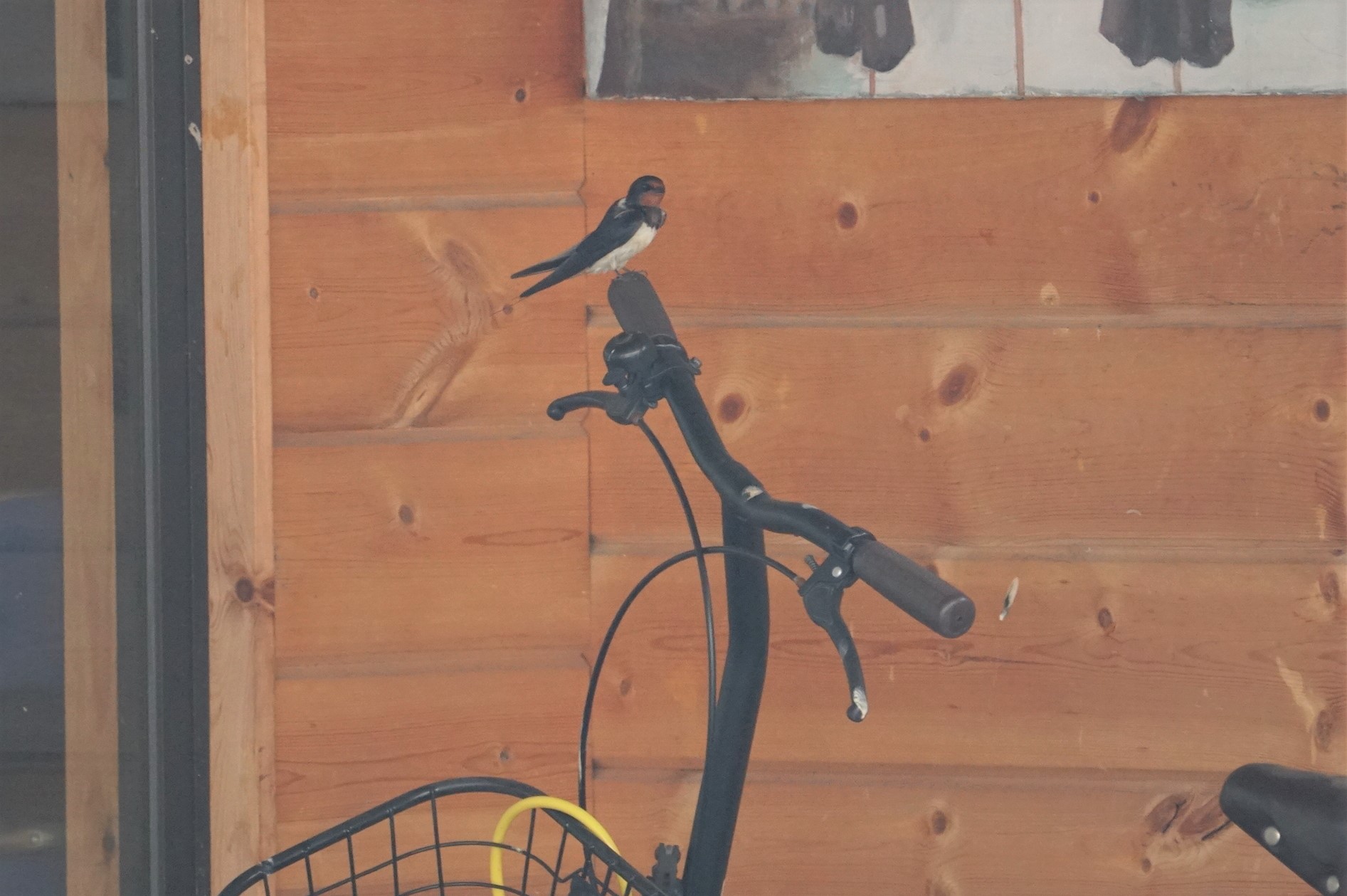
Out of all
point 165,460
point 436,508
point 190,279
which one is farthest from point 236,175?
point 436,508

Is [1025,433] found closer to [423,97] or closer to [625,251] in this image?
[625,251]

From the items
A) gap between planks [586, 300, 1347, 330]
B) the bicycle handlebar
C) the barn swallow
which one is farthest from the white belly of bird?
gap between planks [586, 300, 1347, 330]

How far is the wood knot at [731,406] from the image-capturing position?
1.12 meters

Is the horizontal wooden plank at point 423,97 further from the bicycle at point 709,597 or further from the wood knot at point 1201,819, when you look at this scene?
the wood knot at point 1201,819

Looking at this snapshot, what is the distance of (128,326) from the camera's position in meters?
1.04

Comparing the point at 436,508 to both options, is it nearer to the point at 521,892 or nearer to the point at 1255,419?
the point at 521,892

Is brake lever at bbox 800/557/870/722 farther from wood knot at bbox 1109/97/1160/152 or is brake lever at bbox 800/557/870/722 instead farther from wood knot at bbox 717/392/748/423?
wood knot at bbox 1109/97/1160/152

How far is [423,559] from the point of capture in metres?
1.13

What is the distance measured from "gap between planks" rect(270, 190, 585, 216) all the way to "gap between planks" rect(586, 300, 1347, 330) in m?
0.15

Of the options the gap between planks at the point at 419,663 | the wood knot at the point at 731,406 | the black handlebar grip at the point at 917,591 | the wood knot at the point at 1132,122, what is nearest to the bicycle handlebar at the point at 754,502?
the black handlebar grip at the point at 917,591

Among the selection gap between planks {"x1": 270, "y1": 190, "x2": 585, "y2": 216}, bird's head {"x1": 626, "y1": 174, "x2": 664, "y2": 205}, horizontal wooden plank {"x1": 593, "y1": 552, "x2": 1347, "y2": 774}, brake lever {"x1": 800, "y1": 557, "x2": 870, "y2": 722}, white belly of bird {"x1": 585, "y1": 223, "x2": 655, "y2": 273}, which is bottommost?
horizontal wooden plank {"x1": 593, "y1": 552, "x2": 1347, "y2": 774}

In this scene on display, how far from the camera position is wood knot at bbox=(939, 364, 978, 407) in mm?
1114

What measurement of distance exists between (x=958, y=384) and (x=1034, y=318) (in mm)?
108

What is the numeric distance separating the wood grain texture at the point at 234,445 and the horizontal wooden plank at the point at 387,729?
0.03 metres
